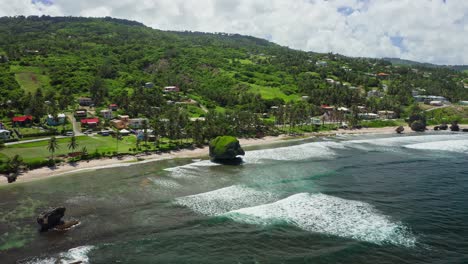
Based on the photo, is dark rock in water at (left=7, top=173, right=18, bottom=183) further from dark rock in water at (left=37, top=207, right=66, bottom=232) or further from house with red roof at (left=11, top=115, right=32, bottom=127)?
house with red roof at (left=11, top=115, right=32, bottom=127)

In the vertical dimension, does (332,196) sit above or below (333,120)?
below

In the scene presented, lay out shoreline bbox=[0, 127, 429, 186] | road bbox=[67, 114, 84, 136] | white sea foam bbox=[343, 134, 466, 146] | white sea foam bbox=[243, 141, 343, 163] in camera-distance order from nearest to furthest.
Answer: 1. shoreline bbox=[0, 127, 429, 186]
2. white sea foam bbox=[243, 141, 343, 163]
3. road bbox=[67, 114, 84, 136]
4. white sea foam bbox=[343, 134, 466, 146]

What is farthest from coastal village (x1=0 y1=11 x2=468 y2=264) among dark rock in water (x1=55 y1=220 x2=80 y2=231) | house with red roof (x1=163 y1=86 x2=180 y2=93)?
house with red roof (x1=163 y1=86 x2=180 y2=93)

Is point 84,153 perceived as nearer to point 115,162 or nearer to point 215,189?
point 115,162

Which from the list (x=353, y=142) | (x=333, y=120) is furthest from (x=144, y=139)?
(x=333, y=120)

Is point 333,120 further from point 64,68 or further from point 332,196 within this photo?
point 64,68

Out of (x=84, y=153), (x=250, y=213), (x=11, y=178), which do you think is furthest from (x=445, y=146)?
(x=11, y=178)
